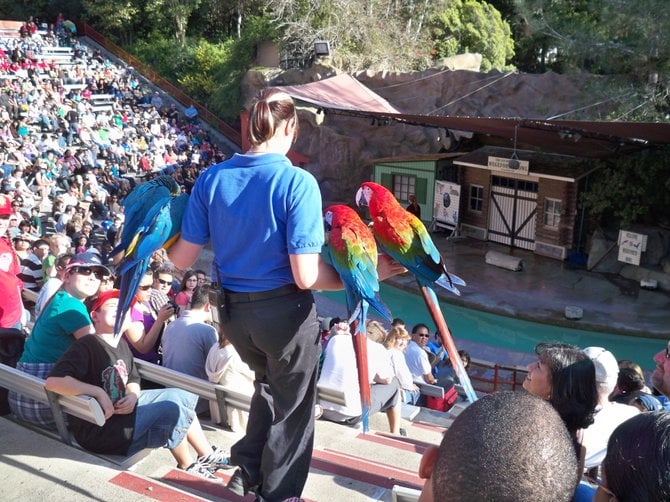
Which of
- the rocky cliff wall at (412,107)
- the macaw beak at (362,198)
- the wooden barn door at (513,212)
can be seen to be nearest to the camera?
the macaw beak at (362,198)

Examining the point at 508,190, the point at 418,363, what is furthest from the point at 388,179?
the point at 418,363

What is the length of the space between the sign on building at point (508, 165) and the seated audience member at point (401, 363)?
8.90 m

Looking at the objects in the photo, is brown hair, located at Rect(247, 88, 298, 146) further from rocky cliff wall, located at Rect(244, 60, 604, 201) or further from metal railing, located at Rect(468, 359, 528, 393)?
rocky cliff wall, located at Rect(244, 60, 604, 201)

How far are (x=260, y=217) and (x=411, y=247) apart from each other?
2.09 ft

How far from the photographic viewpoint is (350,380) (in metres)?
3.65

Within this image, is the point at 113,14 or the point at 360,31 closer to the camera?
the point at 360,31

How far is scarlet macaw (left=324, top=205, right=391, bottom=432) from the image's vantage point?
6.78 ft

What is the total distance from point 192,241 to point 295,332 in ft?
1.42

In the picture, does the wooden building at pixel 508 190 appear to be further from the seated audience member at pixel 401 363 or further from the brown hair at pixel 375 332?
the brown hair at pixel 375 332

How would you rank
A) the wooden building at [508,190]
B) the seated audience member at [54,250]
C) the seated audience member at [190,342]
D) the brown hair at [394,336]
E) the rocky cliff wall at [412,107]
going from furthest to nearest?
the rocky cliff wall at [412,107]
the wooden building at [508,190]
the seated audience member at [54,250]
the brown hair at [394,336]
the seated audience member at [190,342]

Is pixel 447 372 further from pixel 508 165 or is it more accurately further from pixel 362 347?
pixel 508 165

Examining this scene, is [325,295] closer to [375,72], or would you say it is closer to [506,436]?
[375,72]

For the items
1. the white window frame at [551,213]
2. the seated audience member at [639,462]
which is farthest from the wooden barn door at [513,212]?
the seated audience member at [639,462]

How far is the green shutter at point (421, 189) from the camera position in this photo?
49.5 feet
